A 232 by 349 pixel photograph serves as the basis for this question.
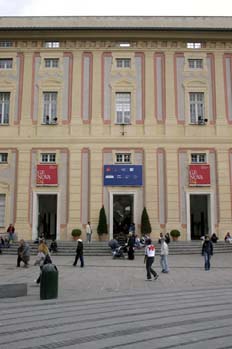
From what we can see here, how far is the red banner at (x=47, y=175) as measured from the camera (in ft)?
96.1

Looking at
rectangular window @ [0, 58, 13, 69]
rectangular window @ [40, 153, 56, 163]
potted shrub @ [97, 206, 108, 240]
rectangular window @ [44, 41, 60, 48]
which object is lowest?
potted shrub @ [97, 206, 108, 240]

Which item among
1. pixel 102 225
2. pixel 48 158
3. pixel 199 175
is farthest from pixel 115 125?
pixel 102 225

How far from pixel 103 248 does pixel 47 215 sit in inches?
336

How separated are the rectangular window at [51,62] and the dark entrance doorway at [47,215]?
9881 mm

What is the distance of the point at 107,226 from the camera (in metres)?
28.7

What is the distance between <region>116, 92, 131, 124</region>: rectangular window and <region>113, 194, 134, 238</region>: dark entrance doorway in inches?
221

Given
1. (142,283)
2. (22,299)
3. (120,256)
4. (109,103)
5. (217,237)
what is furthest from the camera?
(109,103)

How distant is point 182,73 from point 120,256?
49.6ft

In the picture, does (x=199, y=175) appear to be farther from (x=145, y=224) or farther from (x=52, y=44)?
(x=52, y=44)

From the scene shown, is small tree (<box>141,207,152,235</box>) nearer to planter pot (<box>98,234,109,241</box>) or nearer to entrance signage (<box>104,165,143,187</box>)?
entrance signage (<box>104,165,143,187</box>)

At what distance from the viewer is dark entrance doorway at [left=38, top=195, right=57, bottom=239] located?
31.7m

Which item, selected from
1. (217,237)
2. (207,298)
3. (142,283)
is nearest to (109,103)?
(217,237)

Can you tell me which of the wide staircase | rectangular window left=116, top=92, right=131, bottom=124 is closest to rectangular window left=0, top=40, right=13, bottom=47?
rectangular window left=116, top=92, right=131, bottom=124

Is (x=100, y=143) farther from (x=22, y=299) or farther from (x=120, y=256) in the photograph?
(x=22, y=299)
